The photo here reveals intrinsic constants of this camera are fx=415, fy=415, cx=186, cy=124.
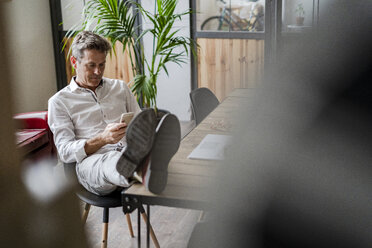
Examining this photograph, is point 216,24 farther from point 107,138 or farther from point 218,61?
point 107,138

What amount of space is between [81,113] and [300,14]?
2049mm

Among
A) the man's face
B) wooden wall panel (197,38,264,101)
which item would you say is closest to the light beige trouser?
the man's face

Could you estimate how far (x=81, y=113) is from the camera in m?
2.18

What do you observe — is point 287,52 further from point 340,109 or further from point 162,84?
point 162,84

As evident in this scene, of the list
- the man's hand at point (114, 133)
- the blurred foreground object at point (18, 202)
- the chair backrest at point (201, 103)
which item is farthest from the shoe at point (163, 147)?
the chair backrest at point (201, 103)

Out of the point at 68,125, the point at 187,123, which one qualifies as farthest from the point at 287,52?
the point at 187,123

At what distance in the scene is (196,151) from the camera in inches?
70.5

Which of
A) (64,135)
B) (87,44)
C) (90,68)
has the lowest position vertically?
(64,135)

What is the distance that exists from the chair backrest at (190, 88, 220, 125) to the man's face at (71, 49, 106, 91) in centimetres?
68

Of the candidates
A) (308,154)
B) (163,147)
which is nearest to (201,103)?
(163,147)

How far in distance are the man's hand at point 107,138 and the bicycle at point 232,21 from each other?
298 centimetres

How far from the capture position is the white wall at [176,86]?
4.74 meters

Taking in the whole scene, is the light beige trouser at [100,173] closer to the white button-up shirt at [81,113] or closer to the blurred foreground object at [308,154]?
the white button-up shirt at [81,113]

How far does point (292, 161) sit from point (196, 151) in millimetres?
1529
